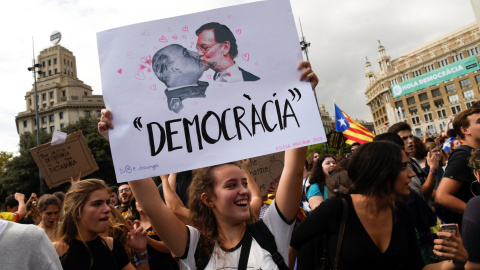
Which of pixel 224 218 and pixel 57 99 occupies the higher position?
pixel 57 99

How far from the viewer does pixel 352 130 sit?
30.9 feet

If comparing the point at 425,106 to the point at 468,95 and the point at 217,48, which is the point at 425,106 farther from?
the point at 217,48

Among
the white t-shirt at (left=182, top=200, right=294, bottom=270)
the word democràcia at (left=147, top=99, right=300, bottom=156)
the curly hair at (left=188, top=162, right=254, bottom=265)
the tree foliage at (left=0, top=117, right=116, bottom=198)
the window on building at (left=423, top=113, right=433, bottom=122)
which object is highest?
the window on building at (left=423, top=113, right=433, bottom=122)

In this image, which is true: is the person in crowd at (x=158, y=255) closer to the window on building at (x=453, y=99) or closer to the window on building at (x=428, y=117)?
the window on building at (x=453, y=99)

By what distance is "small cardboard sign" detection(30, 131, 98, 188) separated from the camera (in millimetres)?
4742

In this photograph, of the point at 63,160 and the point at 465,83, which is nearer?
the point at 63,160

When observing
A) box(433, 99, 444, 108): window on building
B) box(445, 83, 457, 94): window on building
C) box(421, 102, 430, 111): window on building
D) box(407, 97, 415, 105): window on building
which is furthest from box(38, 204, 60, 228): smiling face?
box(407, 97, 415, 105): window on building

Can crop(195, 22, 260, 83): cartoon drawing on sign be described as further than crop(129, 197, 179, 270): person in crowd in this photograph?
No

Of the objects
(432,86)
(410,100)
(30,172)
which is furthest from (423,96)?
(30,172)

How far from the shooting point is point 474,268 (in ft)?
6.68

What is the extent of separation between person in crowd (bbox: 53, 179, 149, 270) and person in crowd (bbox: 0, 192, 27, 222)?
9.72 feet

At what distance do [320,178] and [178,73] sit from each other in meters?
3.41

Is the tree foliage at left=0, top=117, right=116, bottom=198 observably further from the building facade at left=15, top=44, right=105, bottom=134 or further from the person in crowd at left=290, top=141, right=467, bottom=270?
the person in crowd at left=290, top=141, right=467, bottom=270

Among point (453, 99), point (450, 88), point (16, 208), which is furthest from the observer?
point (450, 88)
